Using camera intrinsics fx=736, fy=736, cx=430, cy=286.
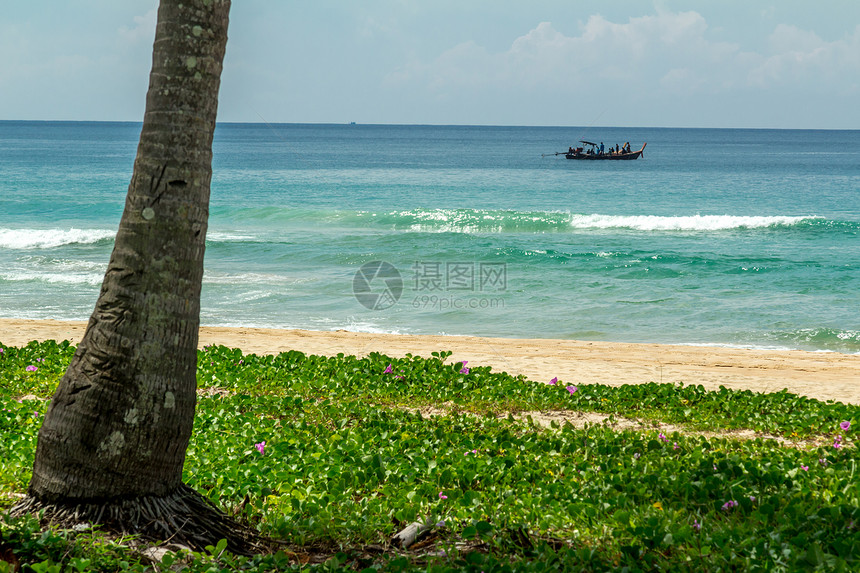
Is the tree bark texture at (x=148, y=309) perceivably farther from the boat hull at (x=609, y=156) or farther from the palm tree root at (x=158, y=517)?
the boat hull at (x=609, y=156)

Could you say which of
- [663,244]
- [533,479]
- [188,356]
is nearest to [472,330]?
[533,479]

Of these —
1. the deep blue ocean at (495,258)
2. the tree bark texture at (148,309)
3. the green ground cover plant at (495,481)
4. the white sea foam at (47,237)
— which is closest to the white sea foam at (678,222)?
the deep blue ocean at (495,258)

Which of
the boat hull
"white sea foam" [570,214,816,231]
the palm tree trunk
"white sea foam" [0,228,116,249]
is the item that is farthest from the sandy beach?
the boat hull

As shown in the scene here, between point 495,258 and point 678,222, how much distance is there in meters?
14.3

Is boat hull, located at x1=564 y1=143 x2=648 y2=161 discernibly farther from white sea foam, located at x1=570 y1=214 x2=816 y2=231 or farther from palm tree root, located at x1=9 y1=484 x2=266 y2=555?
palm tree root, located at x1=9 y1=484 x2=266 y2=555

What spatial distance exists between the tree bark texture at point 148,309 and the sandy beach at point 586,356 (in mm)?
7725

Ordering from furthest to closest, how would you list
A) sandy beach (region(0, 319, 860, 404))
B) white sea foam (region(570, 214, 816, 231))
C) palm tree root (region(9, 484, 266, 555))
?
Answer: white sea foam (region(570, 214, 816, 231)), sandy beach (region(0, 319, 860, 404)), palm tree root (region(9, 484, 266, 555))

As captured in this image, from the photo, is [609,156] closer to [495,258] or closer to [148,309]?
[495,258]

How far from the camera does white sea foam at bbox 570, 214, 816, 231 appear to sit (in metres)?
35.4

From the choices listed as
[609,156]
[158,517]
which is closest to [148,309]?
[158,517]

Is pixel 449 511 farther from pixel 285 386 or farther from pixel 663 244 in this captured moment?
pixel 663 244

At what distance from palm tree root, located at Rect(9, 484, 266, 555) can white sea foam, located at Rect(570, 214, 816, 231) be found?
32712mm

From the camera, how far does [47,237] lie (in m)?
30.2

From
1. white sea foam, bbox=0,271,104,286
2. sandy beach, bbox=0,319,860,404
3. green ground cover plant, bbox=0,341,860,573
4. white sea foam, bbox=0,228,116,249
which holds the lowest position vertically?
sandy beach, bbox=0,319,860,404
